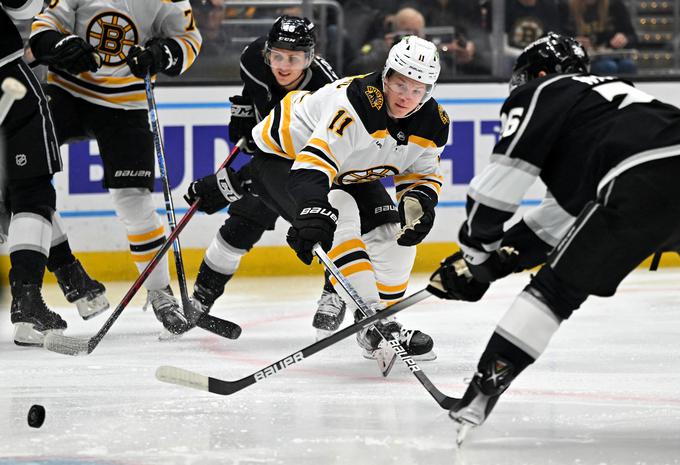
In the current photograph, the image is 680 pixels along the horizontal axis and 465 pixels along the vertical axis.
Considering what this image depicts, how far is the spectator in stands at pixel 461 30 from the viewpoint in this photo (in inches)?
217

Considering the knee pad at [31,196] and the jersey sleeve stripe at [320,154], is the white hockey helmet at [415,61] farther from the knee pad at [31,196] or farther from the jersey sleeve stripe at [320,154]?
the knee pad at [31,196]

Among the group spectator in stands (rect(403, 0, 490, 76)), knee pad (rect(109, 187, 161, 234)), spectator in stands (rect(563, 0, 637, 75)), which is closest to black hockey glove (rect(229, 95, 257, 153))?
knee pad (rect(109, 187, 161, 234))

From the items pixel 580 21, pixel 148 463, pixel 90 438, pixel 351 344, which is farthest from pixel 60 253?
pixel 580 21

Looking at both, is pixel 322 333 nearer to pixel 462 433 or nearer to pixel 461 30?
pixel 462 433

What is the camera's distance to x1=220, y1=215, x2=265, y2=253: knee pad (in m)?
3.88

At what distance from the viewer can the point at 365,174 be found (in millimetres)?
3268

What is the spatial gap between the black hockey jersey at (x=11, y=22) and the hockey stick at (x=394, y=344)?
45.9 inches

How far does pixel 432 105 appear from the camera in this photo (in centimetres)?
328

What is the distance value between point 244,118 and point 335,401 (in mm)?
1340

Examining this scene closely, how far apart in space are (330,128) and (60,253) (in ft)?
4.08

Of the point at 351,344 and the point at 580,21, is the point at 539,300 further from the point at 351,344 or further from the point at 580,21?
the point at 580,21

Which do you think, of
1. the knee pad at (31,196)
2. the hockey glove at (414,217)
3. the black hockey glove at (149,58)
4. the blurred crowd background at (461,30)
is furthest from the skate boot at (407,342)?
the blurred crowd background at (461,30)

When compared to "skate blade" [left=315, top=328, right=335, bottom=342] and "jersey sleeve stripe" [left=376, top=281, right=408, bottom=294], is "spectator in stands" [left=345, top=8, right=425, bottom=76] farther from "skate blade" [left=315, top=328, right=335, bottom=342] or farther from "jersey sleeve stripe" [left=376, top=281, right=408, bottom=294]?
"jersey sleeve stripe" [left=376, top=281, right=408, bottom=294]

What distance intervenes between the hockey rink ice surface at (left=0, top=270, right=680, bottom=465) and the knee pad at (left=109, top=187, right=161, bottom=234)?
0.34 meters
